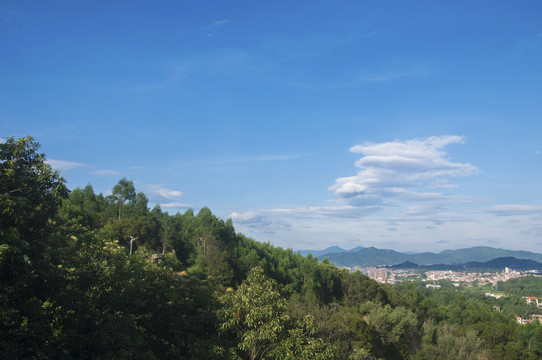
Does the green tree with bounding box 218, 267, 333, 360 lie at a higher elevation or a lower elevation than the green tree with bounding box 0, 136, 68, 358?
lower

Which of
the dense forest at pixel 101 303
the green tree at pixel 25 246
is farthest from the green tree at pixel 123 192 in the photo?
the green tree at pixel 25 246

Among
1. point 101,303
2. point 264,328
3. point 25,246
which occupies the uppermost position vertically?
point 25,246

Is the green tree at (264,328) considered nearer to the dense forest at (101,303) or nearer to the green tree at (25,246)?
the dense forest at (101,303)

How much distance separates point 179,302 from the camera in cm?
1437

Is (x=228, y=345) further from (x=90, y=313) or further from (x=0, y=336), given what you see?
(x=0, y=336)

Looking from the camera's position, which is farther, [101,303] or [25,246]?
[101,303]

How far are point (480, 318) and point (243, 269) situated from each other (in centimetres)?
3783

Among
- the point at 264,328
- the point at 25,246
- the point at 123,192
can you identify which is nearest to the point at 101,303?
the point at 25,246

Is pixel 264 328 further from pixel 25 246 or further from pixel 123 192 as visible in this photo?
pixel 123 192

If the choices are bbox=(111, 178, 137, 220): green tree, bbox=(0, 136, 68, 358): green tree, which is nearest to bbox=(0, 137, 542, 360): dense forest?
bbox=(0, 136, 68, 358): green tree

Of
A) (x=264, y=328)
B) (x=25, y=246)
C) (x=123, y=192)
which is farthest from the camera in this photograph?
(x=123, y=192)

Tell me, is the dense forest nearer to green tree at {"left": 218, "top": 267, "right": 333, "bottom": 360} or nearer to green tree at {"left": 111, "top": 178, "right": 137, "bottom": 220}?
green tree at {"left": 218, "top": 267, "right": 333, "bottom": 360}

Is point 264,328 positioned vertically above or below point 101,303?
below

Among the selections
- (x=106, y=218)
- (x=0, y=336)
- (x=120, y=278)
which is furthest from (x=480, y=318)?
(x=0, y=336)
